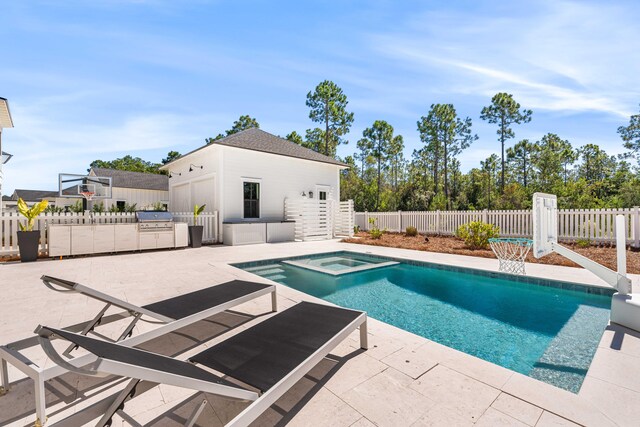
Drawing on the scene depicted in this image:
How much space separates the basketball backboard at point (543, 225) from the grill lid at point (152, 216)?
411 inches

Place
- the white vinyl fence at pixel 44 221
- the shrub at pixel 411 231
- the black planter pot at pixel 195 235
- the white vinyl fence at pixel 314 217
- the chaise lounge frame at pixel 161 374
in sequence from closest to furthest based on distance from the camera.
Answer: the chaise lounge frame at pixel 161 374 < the white vinyl fence at pixel 44 221 < the black planter pot at pixel 195 235 < the white vinyl fence at pixel 314 217 < the shrub at pixel 411 231

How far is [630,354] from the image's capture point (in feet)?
8.52

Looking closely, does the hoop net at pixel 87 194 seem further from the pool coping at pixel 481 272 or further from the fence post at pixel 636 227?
the fence post at pixel 636 227

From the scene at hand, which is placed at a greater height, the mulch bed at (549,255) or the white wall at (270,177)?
the white wall at (270,177)

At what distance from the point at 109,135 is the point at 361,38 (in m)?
17.1

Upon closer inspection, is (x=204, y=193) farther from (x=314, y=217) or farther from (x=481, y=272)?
(x=481, y=272)

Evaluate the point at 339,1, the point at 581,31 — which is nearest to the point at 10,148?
the point at 339,1

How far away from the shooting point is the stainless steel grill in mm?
9281

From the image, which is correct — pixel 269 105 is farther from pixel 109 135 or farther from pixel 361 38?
pixel 109 135

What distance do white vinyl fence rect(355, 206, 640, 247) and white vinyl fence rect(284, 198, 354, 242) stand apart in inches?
111

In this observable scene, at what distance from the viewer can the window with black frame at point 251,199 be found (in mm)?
12594

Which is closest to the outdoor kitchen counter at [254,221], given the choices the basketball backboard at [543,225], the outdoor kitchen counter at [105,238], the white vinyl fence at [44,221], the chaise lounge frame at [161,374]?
the white vinyl fence at [44,221]

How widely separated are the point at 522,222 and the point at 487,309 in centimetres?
863

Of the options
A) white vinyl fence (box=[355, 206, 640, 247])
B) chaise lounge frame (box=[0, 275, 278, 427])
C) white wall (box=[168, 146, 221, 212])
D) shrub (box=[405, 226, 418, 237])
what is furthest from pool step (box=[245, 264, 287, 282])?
white vinyl fence (box=[355, 206, 640, 247])
